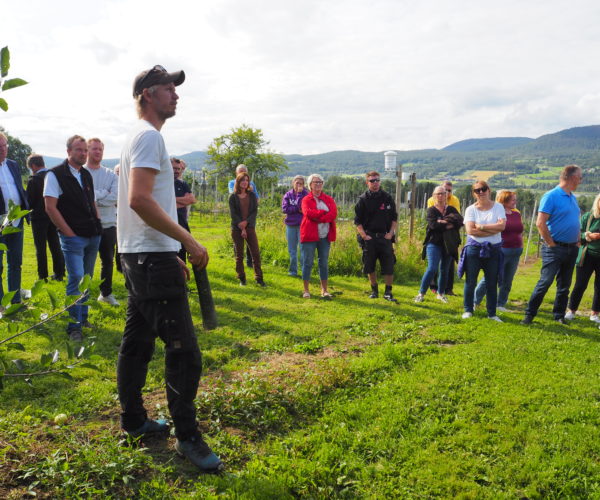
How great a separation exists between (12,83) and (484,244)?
19.9ft

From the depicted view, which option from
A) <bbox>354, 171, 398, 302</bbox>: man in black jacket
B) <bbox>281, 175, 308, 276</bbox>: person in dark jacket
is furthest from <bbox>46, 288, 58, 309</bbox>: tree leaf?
<bbox>281, 175, 308, 276</bbox>: person in dark jacket

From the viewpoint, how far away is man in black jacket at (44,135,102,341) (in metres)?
4.90

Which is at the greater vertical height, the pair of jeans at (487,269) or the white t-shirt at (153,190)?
the white t-shirt at (153,190)

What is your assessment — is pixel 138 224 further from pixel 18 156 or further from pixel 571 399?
pixel 18 156

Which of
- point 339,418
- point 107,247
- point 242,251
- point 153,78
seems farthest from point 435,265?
point 153,78

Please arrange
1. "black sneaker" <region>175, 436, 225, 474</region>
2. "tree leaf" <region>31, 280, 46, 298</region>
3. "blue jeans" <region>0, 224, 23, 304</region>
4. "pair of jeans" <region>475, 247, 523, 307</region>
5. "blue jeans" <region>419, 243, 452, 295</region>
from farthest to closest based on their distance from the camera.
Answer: "blue jeans" <region>419, 243, 452, 295</region> → "pair of jeans" <region>475, 247, 523, 307</region> → "blue jeans" <region>0, 224, 23, 304</region> → "black sneaker" <region>175, 436, 225, 474</region> → "tree leaf" <region>31, 280, 46, 298</region>

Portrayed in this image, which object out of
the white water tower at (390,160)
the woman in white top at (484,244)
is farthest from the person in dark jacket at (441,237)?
the white water tower at (390,160)

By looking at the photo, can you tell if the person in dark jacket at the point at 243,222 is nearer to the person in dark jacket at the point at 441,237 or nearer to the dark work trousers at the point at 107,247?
the dark work trousers at the point at 107,247

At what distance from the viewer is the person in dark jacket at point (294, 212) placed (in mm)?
8992

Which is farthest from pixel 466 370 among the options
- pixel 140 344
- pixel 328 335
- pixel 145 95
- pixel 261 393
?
pixel 145 95

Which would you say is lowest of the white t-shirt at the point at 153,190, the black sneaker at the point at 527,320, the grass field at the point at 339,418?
the black sneaker at the point at 527,320

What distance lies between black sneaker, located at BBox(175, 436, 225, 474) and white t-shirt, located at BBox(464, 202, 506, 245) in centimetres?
511

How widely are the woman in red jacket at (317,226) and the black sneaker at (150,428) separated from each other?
4.54 meters

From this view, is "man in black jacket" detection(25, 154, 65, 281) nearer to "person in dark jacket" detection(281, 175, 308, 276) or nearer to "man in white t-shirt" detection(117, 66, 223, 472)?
"person in dark jacket" detection(281, 175, 308, 276)
